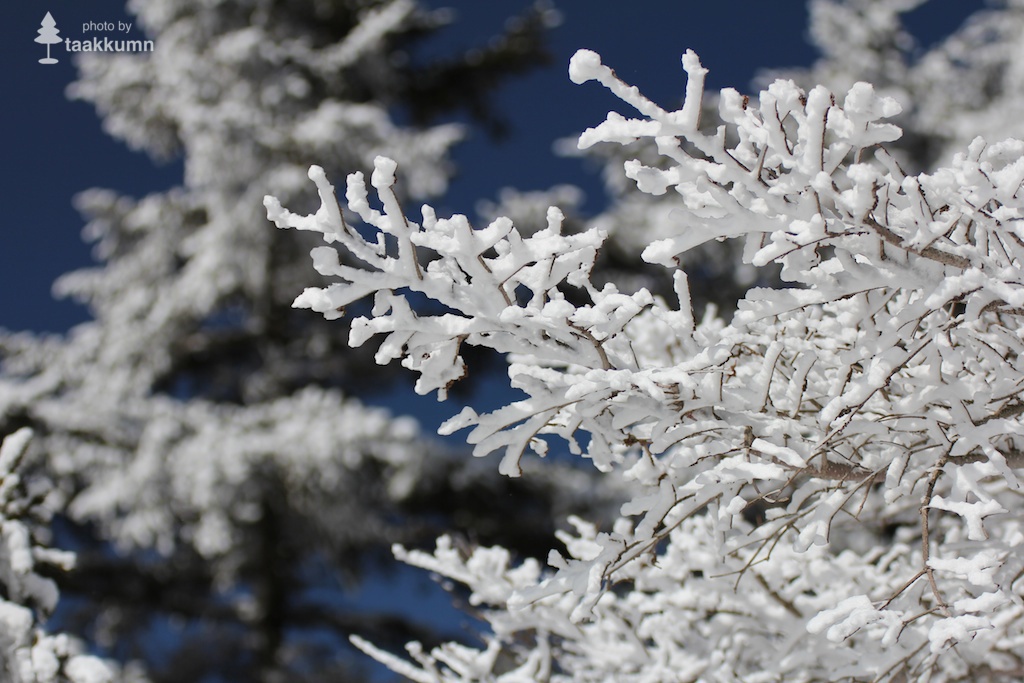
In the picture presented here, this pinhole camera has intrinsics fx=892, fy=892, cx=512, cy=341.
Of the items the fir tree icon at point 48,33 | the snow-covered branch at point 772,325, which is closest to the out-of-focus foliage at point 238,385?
the fir tree icon at point 48,33

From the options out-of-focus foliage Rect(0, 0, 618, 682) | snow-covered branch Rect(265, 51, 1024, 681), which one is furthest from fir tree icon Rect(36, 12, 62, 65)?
snow-covered branch Rect(265, 51, 1024, 681)

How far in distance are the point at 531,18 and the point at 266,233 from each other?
352 cm

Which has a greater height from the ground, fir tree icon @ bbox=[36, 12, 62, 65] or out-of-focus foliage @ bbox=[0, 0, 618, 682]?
fir tree icon @ bbox=[36, 12, 62, 65]

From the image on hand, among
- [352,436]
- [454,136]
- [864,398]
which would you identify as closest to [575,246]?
[864,398]

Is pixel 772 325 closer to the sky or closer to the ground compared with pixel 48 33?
closer to the ground

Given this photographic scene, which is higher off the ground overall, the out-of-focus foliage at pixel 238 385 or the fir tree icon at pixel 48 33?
the fir tree icon at pixel 48 33

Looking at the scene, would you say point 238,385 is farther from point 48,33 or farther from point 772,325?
point 772,325

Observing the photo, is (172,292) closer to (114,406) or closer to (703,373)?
(114,406)

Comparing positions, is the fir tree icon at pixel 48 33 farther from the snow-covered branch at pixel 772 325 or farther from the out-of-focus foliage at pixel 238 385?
the snow-covered branch at pixel 772 325

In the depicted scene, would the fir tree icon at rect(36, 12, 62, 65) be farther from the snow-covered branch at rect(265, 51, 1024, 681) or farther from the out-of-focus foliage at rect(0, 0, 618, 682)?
the snow-covered branch at rect(265, 51, 1024, 681)

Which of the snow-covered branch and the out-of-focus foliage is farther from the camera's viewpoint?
the out-of-focus foliage

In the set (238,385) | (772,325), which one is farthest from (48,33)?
(772,325)

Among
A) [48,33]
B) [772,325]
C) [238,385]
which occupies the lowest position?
[238,385]

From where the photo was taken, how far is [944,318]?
142cm
